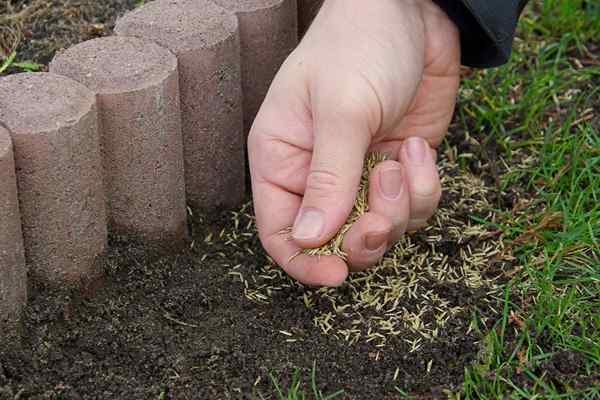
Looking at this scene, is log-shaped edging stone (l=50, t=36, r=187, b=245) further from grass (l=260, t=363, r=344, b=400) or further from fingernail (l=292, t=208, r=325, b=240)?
grass (l=260, t=363, r=344, b=400)

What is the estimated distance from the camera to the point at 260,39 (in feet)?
9.34

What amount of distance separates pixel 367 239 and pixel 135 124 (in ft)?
2.02

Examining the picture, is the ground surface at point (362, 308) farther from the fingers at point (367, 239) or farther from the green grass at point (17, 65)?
the fingers at point (367, 239)

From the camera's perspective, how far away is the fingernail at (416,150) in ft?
8.15

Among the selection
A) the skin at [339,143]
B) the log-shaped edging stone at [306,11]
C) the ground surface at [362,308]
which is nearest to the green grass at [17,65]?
the ground surface at [362,308]

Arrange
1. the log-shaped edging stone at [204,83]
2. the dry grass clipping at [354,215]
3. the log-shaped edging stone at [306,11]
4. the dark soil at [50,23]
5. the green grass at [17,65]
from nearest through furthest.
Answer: the dry grass clipping at [354,215]
the log-shaped edging stone at [204,83]
the green grass at [17,65]
the dark soil at [50,23]
the log-shaped edging stone at [306,11]

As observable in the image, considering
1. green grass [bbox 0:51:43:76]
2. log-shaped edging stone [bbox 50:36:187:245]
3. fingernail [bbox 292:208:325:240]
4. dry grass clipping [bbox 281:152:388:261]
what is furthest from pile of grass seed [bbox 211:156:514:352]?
green grass [bbox 0:51:43:76]

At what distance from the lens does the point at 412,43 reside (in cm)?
262

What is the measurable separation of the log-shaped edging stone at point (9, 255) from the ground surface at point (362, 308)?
0.05m

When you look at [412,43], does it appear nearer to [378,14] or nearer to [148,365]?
[378,14]

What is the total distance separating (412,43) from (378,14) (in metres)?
0.12

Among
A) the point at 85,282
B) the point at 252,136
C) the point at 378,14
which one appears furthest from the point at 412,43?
the point at 85,282

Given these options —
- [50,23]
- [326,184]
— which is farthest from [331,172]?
[50,23]

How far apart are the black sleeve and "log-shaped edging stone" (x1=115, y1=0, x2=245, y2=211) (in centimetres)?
60
